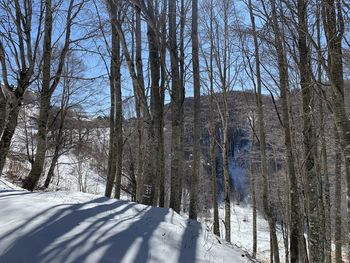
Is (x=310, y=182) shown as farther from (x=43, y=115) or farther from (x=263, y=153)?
(x=43, y=115)

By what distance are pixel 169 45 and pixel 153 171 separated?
3.28m

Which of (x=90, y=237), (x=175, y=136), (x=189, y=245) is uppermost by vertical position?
(x=175, y=136)

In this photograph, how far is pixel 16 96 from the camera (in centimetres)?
860

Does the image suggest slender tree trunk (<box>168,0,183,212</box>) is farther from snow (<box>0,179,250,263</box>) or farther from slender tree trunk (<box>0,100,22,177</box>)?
slender tree trunk (<box>0,100,22,177</box>)

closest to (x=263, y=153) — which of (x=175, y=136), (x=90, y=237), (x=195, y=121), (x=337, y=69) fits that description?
(x=195, y=121)

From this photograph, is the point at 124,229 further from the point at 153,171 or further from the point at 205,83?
the point at 205,83

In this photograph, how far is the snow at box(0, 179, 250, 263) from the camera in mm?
2906

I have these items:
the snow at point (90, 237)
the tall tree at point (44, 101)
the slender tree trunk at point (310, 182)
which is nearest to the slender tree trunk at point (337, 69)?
the slender tree trunk at point (310, 182)

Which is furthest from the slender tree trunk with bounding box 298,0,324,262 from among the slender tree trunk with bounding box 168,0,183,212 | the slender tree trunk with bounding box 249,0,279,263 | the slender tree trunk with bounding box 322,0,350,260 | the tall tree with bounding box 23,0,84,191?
the tall tree with bounding box 23,0,84,191

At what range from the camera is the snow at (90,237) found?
2906 mm

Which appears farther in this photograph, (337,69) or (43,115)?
(43,115)

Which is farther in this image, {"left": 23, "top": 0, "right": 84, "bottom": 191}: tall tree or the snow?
{"left": 23, "top": 0, "right": 84, "bottom": 191}: tall tree

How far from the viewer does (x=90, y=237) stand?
3346 millimetres

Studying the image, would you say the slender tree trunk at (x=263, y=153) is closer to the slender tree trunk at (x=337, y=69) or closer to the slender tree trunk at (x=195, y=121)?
the slender tree trunk at (x=195, y=121)
